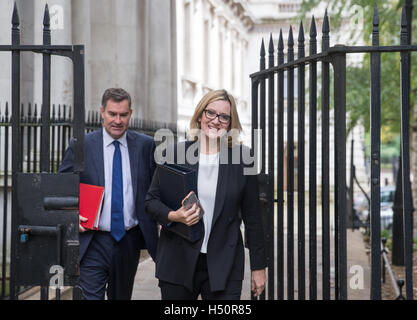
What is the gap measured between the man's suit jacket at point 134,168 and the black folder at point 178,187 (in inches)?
25.1

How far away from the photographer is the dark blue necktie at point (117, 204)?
4.63 m

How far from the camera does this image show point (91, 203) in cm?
455

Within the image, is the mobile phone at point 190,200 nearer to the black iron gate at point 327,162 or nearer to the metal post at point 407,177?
the black iron gate at point 327,162

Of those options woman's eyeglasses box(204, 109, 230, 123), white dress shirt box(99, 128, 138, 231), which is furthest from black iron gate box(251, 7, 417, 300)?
white dress shirt box(99, 128, 138, 231)

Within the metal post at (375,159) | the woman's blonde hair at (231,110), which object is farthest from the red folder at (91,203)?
the metal post at (375,159)

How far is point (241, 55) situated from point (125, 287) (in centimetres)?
3789

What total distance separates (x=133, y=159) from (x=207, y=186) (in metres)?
0.95

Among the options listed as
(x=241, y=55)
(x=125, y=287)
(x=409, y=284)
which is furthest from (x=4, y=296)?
(x=241, y=55)

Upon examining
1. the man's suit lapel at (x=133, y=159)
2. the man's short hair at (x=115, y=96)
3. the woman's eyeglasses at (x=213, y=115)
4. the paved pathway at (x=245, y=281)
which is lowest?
the paved pathway at (x=245, y=281)

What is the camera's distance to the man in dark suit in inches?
183

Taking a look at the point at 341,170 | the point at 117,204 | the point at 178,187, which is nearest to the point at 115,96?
the point at 117,204

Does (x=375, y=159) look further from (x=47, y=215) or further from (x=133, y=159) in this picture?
(x=47, y=215)

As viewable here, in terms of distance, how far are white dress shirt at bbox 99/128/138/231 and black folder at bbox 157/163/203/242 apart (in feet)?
2.14
